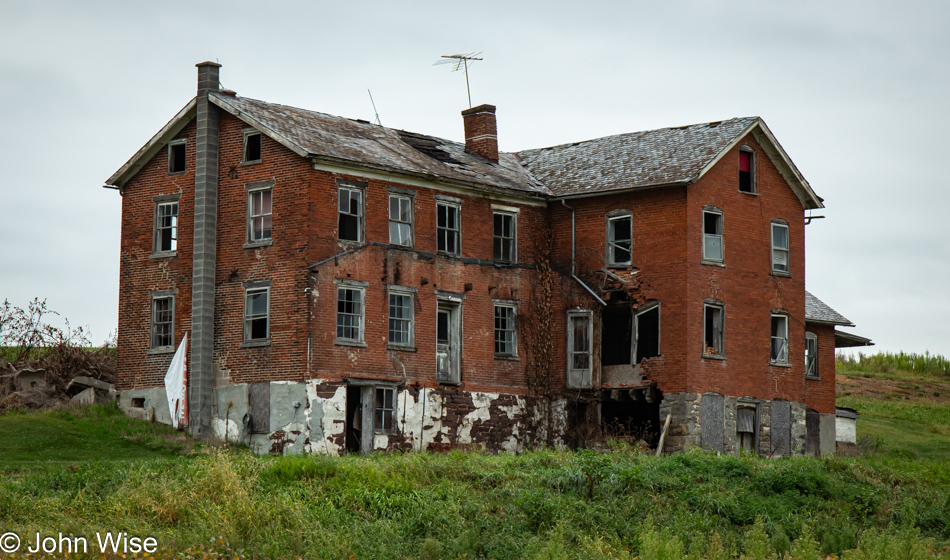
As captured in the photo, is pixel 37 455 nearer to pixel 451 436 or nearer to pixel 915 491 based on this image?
pixel 451 436

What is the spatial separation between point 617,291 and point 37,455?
16.4 metres

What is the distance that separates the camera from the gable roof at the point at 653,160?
35750 mm

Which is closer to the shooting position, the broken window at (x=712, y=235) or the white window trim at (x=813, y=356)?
the broken window at (x=712, y=235)

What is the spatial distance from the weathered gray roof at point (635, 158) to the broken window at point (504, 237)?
70.2 inches

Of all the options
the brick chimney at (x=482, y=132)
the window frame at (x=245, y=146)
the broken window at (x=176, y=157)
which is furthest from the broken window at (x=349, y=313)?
the brick chimney at (x=482, y=132)

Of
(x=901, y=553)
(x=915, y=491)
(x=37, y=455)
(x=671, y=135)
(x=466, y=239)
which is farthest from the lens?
(x=671, y=135)

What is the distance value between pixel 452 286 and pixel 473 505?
1316cm

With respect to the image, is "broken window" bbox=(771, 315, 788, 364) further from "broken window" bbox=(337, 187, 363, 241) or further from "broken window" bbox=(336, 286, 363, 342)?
"broken window" bbox=(337, 187, 363, 241)

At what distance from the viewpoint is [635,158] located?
3784 cm

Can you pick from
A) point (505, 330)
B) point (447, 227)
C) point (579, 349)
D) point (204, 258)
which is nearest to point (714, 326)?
point (579, 349)

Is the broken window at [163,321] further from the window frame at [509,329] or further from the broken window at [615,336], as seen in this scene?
the broken window at [615,336]


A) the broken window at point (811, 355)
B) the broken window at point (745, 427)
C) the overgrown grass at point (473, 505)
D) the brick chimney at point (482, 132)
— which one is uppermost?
the brick chimney at point (482, 132)

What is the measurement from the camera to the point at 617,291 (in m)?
36.2

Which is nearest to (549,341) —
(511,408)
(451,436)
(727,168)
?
(511,408)
